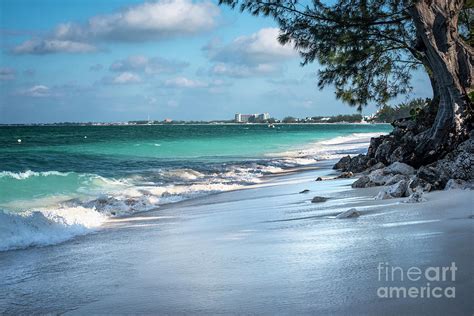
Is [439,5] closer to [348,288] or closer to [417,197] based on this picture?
[417,197]

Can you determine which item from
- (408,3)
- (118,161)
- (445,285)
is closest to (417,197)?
Answer: (445,285)

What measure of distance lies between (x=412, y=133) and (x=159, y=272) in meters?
10.1

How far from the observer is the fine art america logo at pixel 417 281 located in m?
2.95

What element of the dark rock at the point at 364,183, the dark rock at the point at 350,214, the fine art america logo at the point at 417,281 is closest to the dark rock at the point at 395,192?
the dark rock at the point at 350,214

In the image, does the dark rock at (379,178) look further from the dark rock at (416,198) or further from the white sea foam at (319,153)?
the white sea foam at (319,153)

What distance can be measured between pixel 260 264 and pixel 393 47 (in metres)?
11.1

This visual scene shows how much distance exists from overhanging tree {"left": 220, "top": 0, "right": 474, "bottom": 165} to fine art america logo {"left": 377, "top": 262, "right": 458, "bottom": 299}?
22.0ft

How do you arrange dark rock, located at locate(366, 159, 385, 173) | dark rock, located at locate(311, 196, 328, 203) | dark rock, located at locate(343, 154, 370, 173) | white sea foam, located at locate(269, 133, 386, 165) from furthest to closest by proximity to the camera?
white sea foam, located at locate(269, 133, 386, 165) < dark rock, located at locate(343, 154, 370, 173) < dark rock, located at locate(366, 159, 385, 173) < dark rock, located at locate(311, 196, 328, 203)

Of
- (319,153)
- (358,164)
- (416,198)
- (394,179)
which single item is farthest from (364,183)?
(319,153)

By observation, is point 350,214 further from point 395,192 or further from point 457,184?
point 457,184

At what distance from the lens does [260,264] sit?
410cm

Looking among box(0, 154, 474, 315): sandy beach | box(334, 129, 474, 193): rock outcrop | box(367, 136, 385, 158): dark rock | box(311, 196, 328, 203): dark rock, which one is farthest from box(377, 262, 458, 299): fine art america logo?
box(367, 136, 385, 158): dark rock

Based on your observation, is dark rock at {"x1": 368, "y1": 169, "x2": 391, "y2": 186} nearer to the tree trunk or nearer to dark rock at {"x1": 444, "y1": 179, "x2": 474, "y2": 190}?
the tree trunk

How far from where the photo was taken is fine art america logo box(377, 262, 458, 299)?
9.68ft
